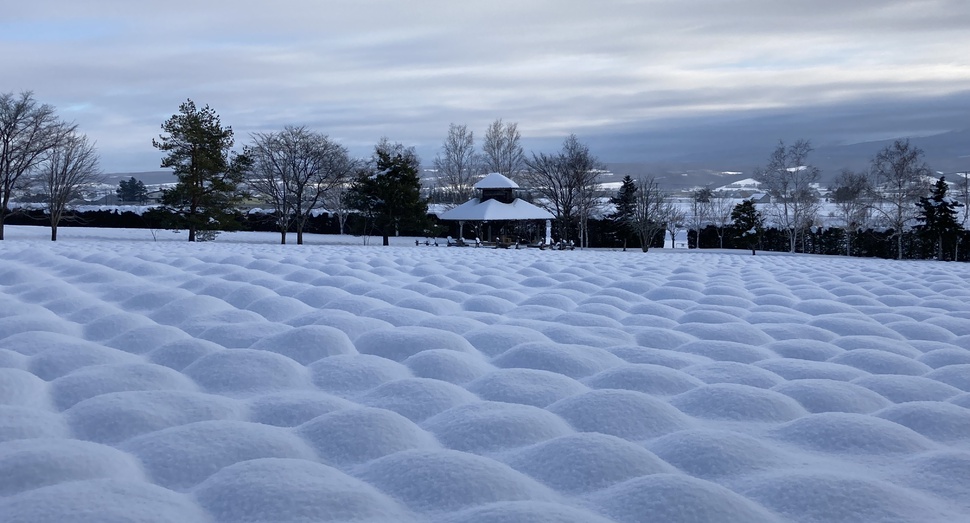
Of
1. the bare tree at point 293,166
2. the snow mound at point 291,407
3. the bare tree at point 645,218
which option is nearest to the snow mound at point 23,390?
the snow mound at point 291,407

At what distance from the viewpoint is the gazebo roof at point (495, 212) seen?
88.8ft

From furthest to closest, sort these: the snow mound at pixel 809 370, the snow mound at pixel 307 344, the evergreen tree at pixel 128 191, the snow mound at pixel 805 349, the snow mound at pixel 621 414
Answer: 1. the evergreen tree at pixel 128 191
2. the snow mound at pixel 805 349
3. the snow mound at pixel 307 344
4. the snow mound at pixel 809 370
5. the snow mound at pixel 621 414

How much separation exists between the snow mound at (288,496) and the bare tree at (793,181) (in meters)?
37.3

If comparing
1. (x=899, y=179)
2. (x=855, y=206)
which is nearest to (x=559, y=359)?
(x=899, y=179)

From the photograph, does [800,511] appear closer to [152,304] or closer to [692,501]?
[692,501]

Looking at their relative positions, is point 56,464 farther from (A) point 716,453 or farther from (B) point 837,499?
(B) point 837,499

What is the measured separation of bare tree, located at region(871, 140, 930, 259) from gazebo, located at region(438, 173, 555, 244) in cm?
1511

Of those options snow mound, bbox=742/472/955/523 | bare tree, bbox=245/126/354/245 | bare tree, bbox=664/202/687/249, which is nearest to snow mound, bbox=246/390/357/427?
snow mound, bbox=742/472/955/523

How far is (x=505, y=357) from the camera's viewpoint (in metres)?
3.22

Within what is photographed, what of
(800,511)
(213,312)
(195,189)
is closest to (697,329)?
(800,511)

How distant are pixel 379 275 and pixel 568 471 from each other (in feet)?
13.7

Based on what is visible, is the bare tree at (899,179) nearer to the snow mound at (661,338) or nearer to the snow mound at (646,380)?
the snow mound at (661,338)

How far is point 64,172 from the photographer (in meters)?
27.8

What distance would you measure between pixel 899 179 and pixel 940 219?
5.73 m
